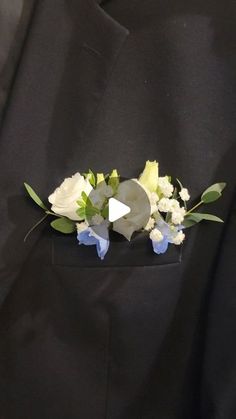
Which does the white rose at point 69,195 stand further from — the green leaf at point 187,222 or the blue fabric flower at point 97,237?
the green leaf at point 187,222

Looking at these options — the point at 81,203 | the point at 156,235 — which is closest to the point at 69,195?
the point at 81,203

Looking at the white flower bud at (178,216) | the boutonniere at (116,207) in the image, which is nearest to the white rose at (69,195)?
the boutonniere at (116,207)

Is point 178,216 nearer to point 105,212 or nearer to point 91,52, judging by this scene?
point 105,212

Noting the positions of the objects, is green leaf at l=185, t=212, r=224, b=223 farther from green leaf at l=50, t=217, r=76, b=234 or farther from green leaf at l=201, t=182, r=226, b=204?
green leaf at l=50, t=217, r=76, b=234

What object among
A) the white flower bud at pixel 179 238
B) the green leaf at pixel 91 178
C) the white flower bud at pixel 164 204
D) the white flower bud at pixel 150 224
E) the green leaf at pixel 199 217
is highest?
the green leaf at pixel 91 178

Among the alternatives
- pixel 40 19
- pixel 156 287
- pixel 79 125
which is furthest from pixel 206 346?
pixel 40 19

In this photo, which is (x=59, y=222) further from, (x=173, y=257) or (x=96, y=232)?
(x=173, y=257)
